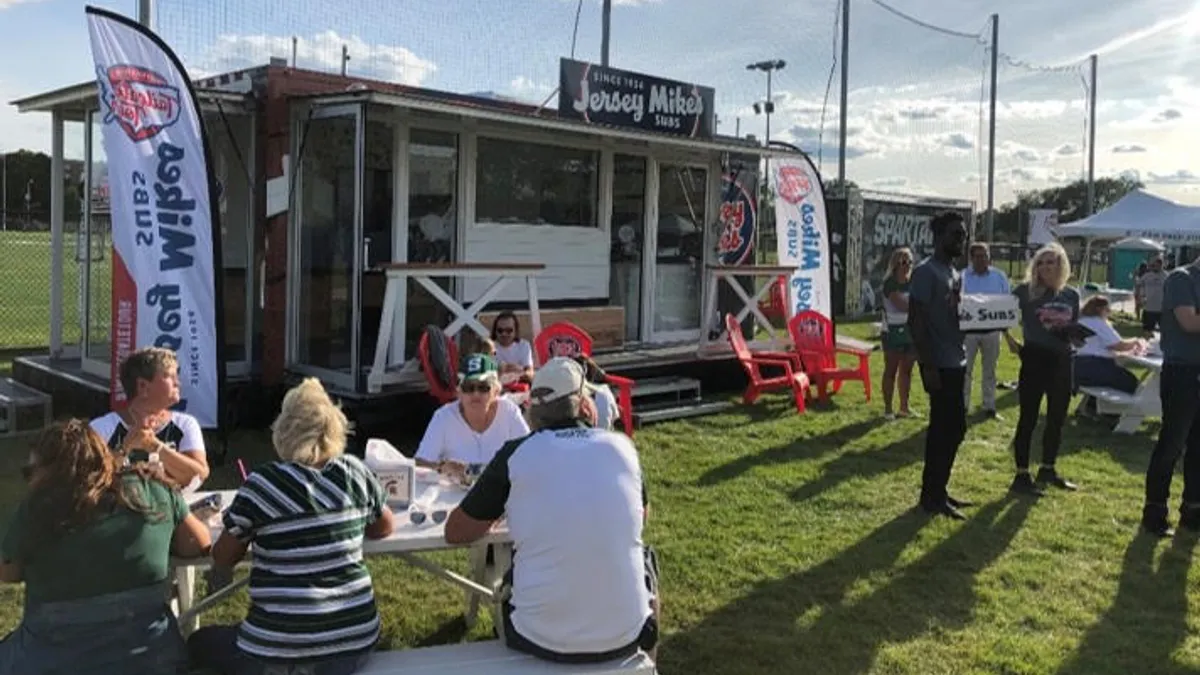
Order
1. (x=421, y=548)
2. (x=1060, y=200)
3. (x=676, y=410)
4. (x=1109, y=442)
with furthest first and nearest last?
(x=1060, y=200), (x=676, y=410), (x=1109, y=442), (x=421, y=548)

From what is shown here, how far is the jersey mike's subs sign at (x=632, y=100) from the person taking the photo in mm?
8305

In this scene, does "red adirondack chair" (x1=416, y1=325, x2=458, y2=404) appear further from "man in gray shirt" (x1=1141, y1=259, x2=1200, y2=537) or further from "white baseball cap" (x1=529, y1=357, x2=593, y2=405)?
"man in gray shirt" (x1=1141, y1=259, x2=1200, y2=537)

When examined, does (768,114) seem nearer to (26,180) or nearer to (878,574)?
(878,574)

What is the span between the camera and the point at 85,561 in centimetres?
241

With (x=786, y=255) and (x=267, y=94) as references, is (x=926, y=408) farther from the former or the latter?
(x=267, y=94)

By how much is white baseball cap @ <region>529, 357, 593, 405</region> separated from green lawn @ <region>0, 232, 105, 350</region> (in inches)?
227

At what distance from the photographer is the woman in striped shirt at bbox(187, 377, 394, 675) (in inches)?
102

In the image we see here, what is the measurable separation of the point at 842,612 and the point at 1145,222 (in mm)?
18185

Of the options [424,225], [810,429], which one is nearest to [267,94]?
[424,225]

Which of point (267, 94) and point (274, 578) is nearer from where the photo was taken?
point (274, 578)

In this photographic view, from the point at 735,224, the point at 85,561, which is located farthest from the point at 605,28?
the point at 85,561

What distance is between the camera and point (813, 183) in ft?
35.2

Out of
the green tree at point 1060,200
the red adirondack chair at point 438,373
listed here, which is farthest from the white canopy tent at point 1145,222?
the green tree at point 1060,200

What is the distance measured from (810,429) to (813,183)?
360cm
